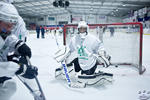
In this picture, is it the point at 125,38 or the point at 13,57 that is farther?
the point at 125,38

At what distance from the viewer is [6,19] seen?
1.07m

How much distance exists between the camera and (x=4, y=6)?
1092 mm

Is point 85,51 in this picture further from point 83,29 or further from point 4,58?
point 4,58

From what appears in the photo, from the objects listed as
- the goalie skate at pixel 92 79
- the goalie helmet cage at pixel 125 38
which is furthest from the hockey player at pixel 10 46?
the goalie helmet cage at pixel 125 38

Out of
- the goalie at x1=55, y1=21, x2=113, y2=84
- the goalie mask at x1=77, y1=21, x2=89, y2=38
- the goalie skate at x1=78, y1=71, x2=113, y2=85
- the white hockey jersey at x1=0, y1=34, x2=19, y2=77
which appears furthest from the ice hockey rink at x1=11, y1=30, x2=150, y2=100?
the goalie mask at x1=77, y1=21, x2=89, y2=38

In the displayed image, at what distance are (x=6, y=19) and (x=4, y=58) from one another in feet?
1.22

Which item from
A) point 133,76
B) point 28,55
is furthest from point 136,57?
point 28,55

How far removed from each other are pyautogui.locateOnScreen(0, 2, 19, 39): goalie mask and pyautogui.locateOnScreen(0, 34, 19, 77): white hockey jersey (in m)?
0.06

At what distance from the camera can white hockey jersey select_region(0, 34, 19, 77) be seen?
40.2 inches

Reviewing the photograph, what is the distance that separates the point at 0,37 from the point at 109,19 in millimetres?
26443

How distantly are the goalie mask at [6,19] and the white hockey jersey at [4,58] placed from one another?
2.5 inches

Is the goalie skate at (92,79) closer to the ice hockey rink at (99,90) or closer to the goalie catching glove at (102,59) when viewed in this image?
the ice hockey rink at (99,90)

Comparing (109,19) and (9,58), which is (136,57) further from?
(109,19)

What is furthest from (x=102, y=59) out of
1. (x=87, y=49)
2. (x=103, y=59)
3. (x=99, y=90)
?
(x=99, y=90)
